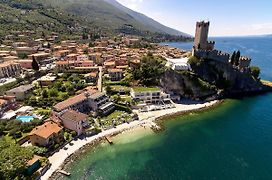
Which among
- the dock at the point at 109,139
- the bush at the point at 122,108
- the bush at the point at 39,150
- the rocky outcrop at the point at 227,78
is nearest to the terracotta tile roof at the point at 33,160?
the bush at the point at 39,150

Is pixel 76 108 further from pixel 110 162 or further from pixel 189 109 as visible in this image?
pixel 189 109

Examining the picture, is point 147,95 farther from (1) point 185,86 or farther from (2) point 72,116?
(2) point 72,116

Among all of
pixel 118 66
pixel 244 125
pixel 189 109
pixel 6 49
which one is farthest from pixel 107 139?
pixel 6 49

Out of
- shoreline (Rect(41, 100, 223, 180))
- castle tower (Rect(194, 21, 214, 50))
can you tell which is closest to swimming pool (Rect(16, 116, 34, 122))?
shoreline (Rect(41, 100, 223, 180))

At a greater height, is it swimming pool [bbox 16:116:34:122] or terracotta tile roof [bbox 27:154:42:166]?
swimming pool [bbox 16:116:34:122]

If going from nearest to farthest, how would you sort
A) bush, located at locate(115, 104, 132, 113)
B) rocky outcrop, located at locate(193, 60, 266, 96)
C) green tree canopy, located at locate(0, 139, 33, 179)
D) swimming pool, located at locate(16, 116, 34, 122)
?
1. green tree canopy, located at locate(0, 139, 33, 179)
2. swimming pool, located at locate(16, 116, 34, 122)
3. bush, located at locate(115, 104, 132, 113)
4. rocky outcrop, located at locate(193, 60, 266, 96)

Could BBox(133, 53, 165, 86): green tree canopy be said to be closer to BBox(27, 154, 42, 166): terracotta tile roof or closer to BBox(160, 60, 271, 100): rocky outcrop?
BBox(160, 60, 271, 100): rocky outcrop
